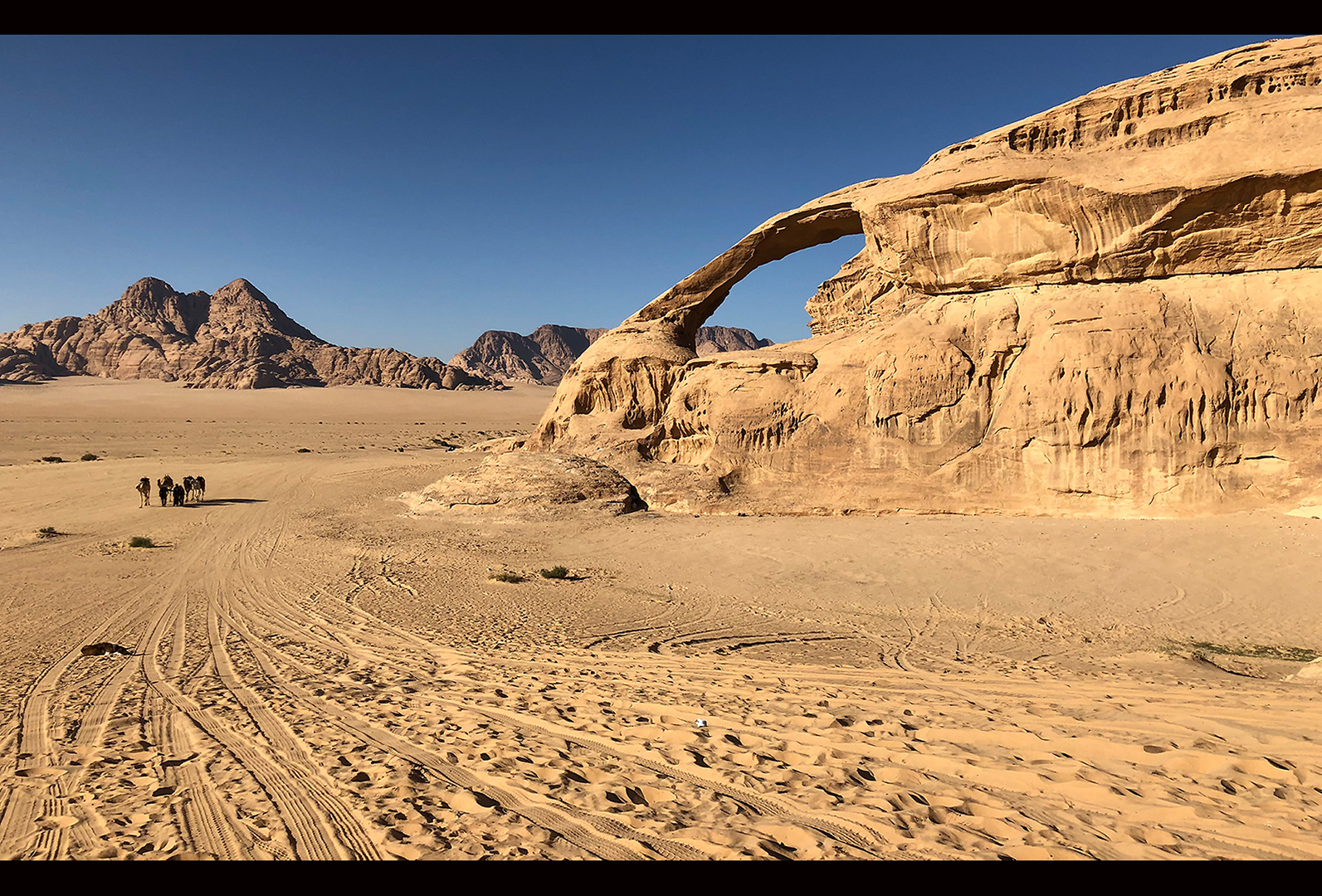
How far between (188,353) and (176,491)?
122 m

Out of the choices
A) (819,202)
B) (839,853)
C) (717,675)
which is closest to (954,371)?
(819,202)

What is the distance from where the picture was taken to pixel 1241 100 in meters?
13.5

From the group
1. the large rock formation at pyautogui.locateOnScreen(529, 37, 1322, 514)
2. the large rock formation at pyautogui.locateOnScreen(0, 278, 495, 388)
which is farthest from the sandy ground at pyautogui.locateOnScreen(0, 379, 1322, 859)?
the large rock formation at pyautogui.locateOnScreen(0, 278, 495, 388)

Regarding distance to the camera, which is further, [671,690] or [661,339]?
[661,339]

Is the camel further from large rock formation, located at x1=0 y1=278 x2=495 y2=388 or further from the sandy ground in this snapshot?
large rock formation, located at x1=0 y1=278 x2=495 y2=388

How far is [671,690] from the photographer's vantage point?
6676 mm

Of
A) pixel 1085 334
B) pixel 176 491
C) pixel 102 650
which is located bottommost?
pixel 102 650

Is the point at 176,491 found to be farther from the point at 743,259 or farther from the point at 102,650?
the point at 743,259

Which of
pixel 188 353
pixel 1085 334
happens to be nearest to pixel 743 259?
pixel 1085 334
